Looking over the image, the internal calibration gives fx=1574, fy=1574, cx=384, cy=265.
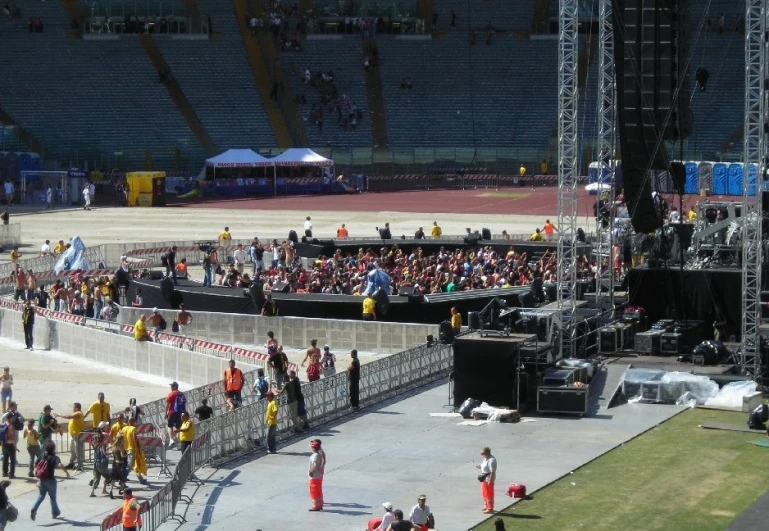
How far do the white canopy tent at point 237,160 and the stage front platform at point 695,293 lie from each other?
118ft

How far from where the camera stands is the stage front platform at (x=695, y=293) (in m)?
34.7

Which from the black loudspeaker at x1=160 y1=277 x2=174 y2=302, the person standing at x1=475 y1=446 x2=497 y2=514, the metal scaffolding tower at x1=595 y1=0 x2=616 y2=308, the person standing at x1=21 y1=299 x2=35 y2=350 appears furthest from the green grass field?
the person standing at x1=21 y1=299 x2=35 y2=350

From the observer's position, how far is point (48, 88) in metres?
74.8

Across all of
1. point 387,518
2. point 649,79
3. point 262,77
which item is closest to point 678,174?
point 649,79

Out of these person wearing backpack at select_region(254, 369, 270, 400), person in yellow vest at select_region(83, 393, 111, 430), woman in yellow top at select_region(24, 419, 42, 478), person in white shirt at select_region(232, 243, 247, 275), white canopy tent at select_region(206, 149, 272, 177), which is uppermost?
white canopy tent at select_region(206, 149, 272, 177)

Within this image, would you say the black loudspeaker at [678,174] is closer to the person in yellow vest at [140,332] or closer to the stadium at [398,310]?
the stadium at [398,310]

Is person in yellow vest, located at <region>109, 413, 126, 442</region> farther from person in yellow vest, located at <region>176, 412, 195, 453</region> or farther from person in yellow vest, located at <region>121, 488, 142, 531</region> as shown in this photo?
person in yellow vest, located at <region>121, 488, 142, 531</region>

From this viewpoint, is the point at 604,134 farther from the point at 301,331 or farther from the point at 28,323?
the point at 28,323

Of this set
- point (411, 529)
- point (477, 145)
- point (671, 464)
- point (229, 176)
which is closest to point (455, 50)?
point (477, 145)

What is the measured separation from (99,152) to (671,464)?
51333 millimetres

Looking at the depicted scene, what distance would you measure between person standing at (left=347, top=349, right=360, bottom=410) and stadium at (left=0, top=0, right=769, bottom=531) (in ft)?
0.19

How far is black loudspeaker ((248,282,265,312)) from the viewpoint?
122 feet

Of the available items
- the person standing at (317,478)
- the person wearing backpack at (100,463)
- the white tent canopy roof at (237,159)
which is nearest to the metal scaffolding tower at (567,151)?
the person standing at (317,478)

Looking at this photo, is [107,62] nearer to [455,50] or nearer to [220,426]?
[455,50]
